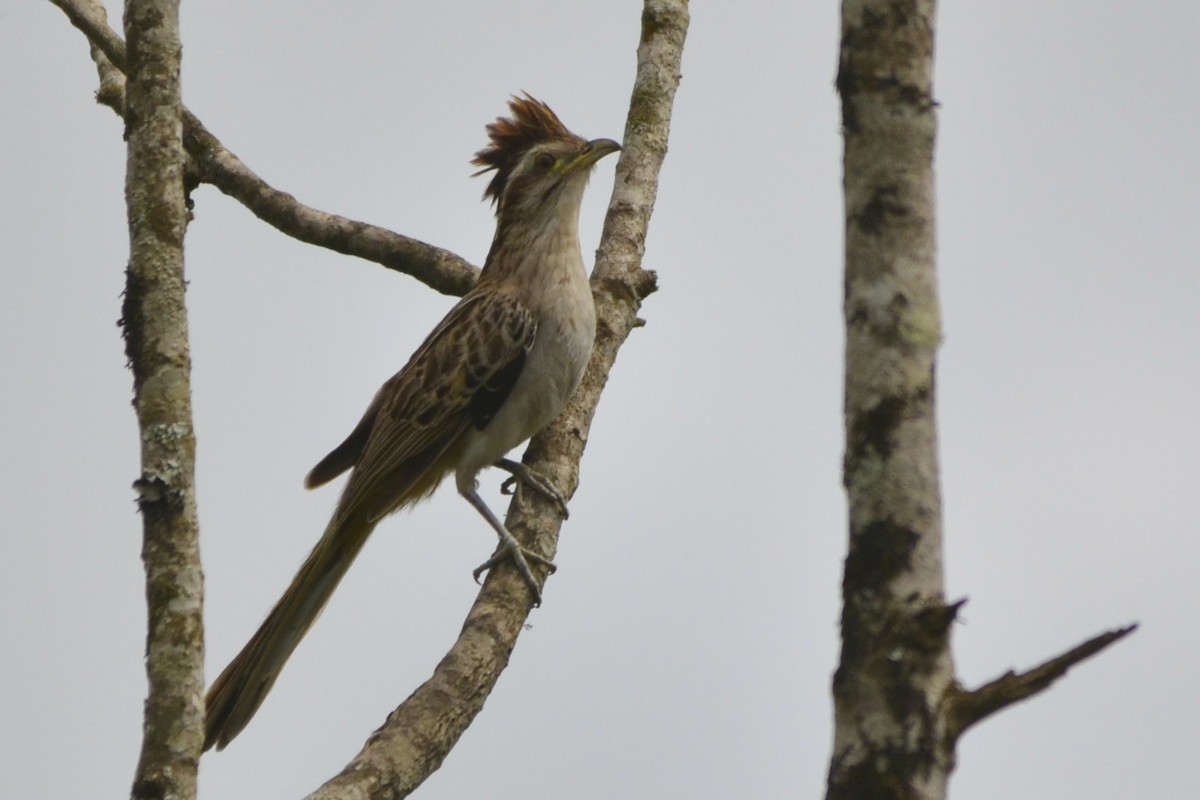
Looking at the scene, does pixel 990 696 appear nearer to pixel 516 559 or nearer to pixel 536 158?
pixel 516 559

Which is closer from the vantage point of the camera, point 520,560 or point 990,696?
point 990,696

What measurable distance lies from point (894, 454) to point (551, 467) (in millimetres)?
3624

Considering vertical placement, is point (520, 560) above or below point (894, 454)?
above

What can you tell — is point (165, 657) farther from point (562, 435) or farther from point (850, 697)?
point (562, 435)


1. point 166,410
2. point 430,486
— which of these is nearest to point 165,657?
point 166,410

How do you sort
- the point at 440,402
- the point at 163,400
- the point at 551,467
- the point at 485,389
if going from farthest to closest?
the point at 440,402 → the point at 485,389 → the point at 551,467 → the point at 163,400

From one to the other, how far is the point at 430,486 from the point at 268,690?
1555mm

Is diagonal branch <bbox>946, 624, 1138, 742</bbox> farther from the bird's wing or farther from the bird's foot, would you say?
the bird's wing

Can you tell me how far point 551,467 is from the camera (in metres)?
7.09

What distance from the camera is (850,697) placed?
3465 mm

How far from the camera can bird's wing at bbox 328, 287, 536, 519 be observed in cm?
753

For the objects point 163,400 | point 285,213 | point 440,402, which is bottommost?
point 163,400

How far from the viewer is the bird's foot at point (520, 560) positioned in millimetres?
6336

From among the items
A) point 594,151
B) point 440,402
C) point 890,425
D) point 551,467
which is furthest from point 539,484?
point 890,425
